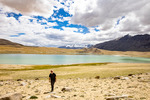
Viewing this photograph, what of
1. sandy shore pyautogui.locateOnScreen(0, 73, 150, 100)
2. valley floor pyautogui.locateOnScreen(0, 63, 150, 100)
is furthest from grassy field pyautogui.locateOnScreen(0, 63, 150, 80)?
sandy shore pyautogui.locateOnScreen(0, 73, 150, 100)

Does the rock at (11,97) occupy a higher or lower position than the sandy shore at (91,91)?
higher

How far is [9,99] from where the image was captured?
9.94 meters

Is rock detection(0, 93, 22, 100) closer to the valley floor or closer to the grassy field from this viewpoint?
the valley floor

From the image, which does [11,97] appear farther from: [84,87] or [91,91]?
[84,87]

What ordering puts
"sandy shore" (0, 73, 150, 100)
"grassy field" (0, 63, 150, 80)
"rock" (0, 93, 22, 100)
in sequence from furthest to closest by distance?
"grassy field" (0, 63, 150, 80)
"sandy shore" (0, 73, 150, 100)
"rock" (0, 93, 22, 100)

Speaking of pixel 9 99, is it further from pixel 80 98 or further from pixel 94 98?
pixel 94 98

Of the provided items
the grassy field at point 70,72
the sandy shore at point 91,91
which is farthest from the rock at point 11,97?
the grassy field at point 70,72

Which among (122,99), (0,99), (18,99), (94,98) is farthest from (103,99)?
(0,99)

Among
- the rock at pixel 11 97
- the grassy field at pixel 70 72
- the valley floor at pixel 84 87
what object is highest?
the rock at pixel 11 97

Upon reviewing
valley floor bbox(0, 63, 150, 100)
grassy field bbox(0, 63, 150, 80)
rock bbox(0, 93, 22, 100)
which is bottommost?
grassy field bbox(0, 63, 150, 80)

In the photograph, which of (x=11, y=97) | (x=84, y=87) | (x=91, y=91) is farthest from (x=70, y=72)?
(x=11, y=97)

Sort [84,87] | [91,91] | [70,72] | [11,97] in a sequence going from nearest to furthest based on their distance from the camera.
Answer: [11,97]
[91,91]
[84,87]
[70,72]

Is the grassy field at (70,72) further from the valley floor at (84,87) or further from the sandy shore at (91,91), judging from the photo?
the sandy shore at (91,91)

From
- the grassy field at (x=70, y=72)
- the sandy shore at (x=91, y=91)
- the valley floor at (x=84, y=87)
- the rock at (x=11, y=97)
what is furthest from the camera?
the grassy field at (x=70, y=72)
